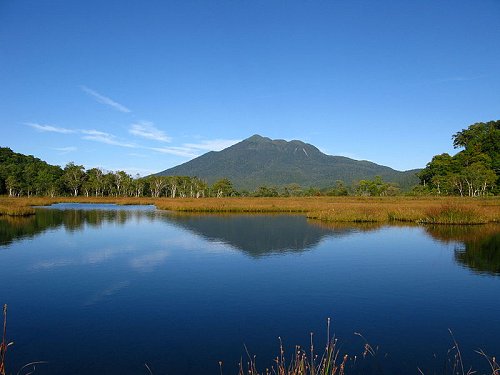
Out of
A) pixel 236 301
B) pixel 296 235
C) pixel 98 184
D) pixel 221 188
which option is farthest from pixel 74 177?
pixel 236 301

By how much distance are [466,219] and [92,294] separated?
101ft

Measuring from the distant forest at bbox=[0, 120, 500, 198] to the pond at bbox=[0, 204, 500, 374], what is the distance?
61476mm

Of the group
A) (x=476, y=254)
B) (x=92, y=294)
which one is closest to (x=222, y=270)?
(x=92, y=294)

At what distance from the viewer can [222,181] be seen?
354ft

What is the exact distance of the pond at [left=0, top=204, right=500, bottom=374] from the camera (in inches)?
328

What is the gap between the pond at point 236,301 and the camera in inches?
328

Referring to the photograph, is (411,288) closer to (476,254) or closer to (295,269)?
(295,269)

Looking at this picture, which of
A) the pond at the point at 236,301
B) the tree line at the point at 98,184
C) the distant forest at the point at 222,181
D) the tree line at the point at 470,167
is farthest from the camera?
the tree line at the point at 98,184

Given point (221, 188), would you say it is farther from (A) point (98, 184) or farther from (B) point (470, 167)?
(B) point (470, 167)

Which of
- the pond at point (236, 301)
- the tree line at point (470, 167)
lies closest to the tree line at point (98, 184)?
the tree line at point (470, 167)

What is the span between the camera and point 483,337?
30.3 feet

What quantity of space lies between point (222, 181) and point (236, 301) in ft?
316

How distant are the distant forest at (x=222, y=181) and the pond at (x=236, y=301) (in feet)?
202

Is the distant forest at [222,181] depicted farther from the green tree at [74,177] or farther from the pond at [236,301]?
the pond at [236,301]
